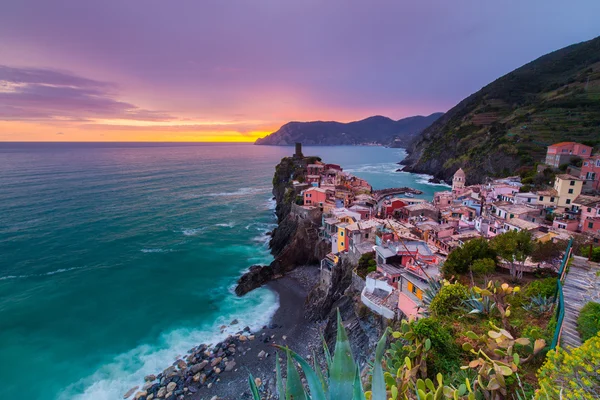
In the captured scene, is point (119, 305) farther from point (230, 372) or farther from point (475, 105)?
point (475, 105)

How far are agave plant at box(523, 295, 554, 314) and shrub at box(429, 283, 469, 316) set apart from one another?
211 cm

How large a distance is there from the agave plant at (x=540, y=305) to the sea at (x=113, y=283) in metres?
19.2

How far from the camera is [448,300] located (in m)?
11.8

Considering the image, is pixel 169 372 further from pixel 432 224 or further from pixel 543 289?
pixel 432 224

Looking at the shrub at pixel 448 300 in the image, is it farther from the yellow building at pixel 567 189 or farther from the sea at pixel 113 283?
the yellow building at pixel 567 189

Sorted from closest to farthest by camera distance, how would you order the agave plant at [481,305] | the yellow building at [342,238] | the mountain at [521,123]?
the agave plant at [481,305] < the yellow building at [342,238] < the mountain at [521,123]

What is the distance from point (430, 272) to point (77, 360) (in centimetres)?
2546

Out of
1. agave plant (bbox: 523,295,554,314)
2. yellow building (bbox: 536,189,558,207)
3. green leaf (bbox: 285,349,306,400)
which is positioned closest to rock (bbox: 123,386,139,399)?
green leaf (bbox: 285,349,306,400)

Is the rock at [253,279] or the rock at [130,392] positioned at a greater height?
the rock at [253,279]

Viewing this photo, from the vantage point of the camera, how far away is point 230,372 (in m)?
19.0

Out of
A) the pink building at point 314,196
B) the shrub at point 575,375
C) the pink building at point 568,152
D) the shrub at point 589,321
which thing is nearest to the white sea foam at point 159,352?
the pink building at point 314,196

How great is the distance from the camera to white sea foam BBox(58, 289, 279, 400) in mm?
18391

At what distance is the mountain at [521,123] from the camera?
61375mm

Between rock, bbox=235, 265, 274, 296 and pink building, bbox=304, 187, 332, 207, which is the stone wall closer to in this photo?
rock, bbox=235, 265, 274, 296
